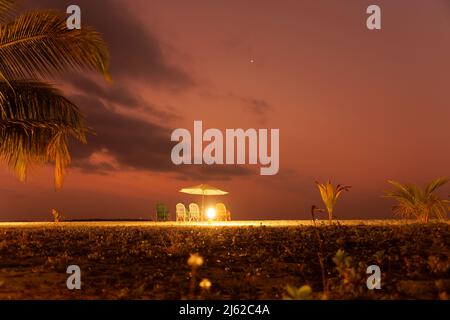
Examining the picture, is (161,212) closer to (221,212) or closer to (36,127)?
(221,212)

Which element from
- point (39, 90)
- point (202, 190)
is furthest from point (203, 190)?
point (39, 90)

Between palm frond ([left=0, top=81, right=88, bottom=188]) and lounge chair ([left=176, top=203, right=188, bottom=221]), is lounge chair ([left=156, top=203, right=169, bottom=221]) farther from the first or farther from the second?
palm frond ([left=0, top=81, right=88, bottom=188])

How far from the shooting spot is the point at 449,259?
7.68 m

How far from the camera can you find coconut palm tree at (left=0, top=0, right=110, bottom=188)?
970 cm

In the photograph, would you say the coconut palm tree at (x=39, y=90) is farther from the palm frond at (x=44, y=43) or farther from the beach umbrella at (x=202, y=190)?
the beach umbrella at (x=202, y=190)

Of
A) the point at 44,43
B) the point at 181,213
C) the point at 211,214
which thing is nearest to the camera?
the point at 44,43

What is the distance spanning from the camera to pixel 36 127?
1038cm

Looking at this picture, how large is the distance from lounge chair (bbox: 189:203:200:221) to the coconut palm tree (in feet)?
31.1

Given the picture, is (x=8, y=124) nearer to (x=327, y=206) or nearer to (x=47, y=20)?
(x=47, y=20)

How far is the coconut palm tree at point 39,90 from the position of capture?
9.70 m

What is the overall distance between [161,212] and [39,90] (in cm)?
973

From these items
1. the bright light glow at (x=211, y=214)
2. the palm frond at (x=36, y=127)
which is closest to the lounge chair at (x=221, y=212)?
the bright light glow at (x=211, y=214)

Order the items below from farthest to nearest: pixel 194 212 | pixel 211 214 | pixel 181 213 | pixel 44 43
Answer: pixel 194 212 → pixel 181 213 → pixel 211 214 → pixel 44 43
